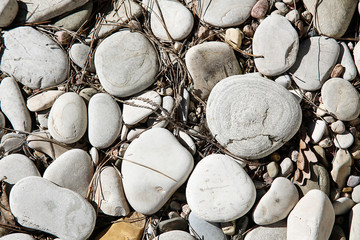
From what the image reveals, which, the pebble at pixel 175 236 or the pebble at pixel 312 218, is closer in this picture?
the pebble at pixel 312 218

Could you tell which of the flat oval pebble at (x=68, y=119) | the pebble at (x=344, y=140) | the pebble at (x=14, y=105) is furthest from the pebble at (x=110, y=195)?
the pebble at (x=344, y=140)

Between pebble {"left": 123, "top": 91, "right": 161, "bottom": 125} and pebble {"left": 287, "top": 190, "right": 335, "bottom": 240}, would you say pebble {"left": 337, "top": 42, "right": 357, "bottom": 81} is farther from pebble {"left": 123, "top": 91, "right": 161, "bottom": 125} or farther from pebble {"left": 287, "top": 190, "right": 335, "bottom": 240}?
pebble {"left": 123, "top": 91, "right": 161, "bottom": 125}

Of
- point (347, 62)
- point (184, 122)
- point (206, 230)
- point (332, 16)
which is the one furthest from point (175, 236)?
point (332, 16)

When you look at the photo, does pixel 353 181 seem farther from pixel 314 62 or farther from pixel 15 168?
pixel 15 168

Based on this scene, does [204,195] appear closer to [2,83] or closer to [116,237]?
[116,237]

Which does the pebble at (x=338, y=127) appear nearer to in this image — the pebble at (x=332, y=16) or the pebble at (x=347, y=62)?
the pebble at (x=347, y=62)

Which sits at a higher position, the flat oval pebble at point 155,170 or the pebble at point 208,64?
the pebble at point 208,64

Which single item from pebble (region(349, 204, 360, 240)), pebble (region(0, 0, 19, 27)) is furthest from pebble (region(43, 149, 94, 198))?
pebble (region(349, 204, 360, 240))
